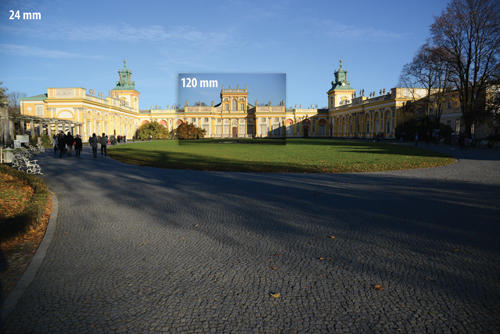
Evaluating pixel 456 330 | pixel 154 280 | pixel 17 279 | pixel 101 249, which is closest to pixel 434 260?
pixel 456 330

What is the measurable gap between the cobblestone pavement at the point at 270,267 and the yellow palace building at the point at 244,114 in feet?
164

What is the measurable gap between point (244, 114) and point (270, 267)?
82.7 meters

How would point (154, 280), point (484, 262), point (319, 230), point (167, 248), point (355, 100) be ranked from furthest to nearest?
point (355, 100)
point (319, 230)
point (167, 248)
point (484, 262)
point (154, 280)

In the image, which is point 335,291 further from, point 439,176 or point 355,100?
point 355,100

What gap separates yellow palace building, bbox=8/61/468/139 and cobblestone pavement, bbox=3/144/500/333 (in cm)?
5002

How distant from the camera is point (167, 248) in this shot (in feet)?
13.8

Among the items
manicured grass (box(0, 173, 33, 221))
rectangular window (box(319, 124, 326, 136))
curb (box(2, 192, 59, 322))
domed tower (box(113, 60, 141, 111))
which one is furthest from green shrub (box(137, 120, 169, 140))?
curb (box(2, 192, 59, 322))

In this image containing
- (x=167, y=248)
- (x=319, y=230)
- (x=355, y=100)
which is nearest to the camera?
(x=167, y=248)

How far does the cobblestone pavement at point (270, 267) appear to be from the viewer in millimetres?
2600

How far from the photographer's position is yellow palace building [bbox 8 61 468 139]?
180 ft

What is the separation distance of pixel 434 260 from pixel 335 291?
147 cm

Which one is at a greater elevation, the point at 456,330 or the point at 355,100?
the point at 355,100

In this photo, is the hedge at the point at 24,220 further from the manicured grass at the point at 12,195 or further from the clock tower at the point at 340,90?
the clock tower at the point at 340,90

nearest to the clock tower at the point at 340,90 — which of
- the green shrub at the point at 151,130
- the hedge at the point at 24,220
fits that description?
the green shrub at the point at 151,130
